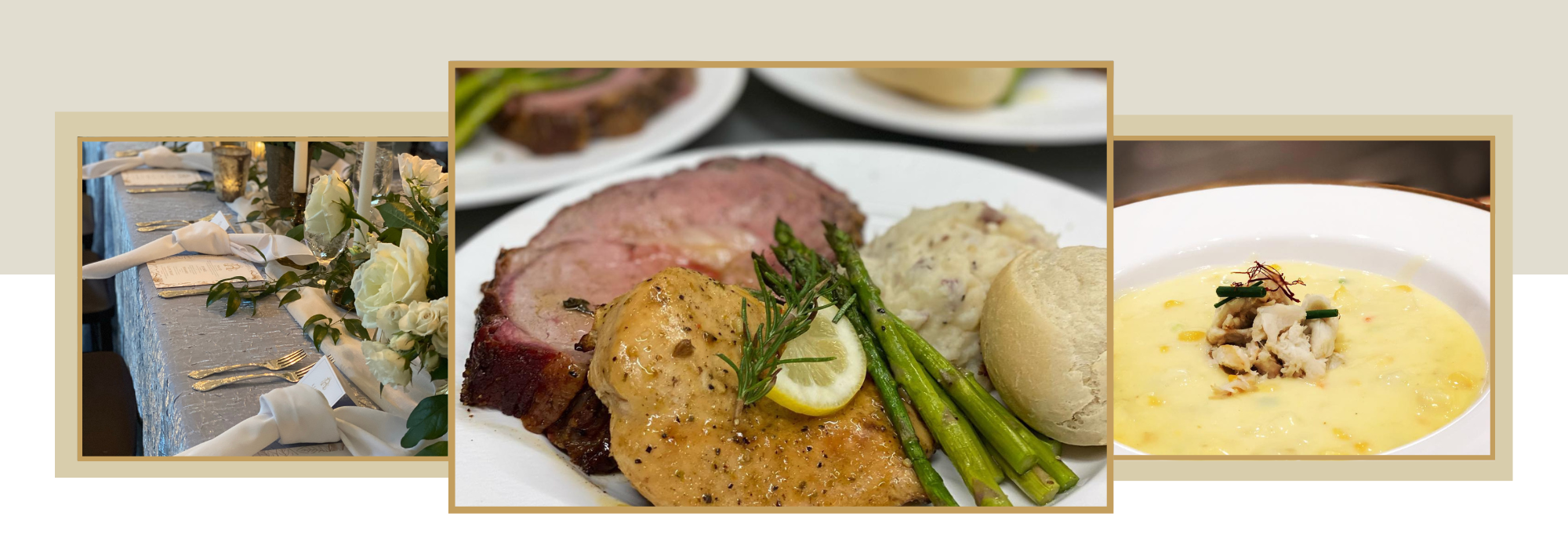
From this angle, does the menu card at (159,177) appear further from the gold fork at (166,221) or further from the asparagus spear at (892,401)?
the asparagus spear at (892,401)

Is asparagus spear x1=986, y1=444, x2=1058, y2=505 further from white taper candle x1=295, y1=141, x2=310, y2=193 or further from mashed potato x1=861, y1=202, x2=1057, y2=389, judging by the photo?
white taper candle x1=295, y1=141, x2=310, y2=193

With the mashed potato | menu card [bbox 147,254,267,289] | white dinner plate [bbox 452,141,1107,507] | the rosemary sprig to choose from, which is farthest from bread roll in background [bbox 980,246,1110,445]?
menu card [bbox 147,254,267,289]

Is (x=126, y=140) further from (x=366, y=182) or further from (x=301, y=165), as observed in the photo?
(x=366, y=182)

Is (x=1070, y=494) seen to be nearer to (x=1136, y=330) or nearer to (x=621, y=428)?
(x=1136, y=330)

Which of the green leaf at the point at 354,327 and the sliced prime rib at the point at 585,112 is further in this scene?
the sliced prime rib at the point at 585,112

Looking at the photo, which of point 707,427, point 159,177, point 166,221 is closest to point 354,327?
point 166,221

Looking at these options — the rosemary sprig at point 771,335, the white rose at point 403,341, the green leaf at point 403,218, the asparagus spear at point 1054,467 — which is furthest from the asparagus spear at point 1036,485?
the green leaf at point 403,218

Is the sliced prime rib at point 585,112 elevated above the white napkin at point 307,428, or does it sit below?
Result: above
